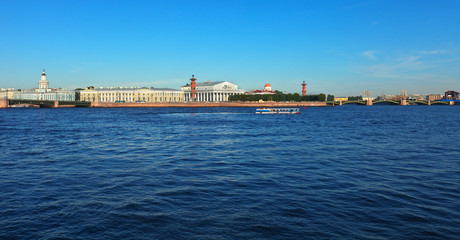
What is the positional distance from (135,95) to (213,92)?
2715 centimetres

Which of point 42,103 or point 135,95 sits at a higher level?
point 135,95

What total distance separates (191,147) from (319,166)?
746 cm

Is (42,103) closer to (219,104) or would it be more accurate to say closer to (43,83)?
(219,104)

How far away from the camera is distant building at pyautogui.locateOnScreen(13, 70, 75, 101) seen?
141 meters

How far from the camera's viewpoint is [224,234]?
6199mm

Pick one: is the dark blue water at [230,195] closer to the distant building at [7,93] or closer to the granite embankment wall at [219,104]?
the granite embankment wall at [219,104]

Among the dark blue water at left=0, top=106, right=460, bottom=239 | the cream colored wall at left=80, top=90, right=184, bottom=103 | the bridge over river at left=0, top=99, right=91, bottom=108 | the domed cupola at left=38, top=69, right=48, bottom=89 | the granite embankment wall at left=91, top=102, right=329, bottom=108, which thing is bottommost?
the dark blue water at left=0, top=106, right=460, bottom=239

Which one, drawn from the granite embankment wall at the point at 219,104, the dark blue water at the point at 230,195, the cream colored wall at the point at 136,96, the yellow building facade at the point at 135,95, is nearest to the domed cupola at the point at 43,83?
the cream colored wall at the point at 136,96

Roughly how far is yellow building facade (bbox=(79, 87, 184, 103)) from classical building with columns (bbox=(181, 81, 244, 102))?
614cm

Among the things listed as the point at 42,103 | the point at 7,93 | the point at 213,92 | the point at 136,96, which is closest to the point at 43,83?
the point at 7,93

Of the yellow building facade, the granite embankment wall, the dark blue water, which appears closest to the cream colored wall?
the yellow building facade

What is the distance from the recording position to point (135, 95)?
12738 cm

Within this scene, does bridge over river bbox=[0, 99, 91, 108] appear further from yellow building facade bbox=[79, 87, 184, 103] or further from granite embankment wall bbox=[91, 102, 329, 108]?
yellow building facade bbox=[79, 87, 184, 103]

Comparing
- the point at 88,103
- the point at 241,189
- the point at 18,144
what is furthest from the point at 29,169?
the point at 88,103
